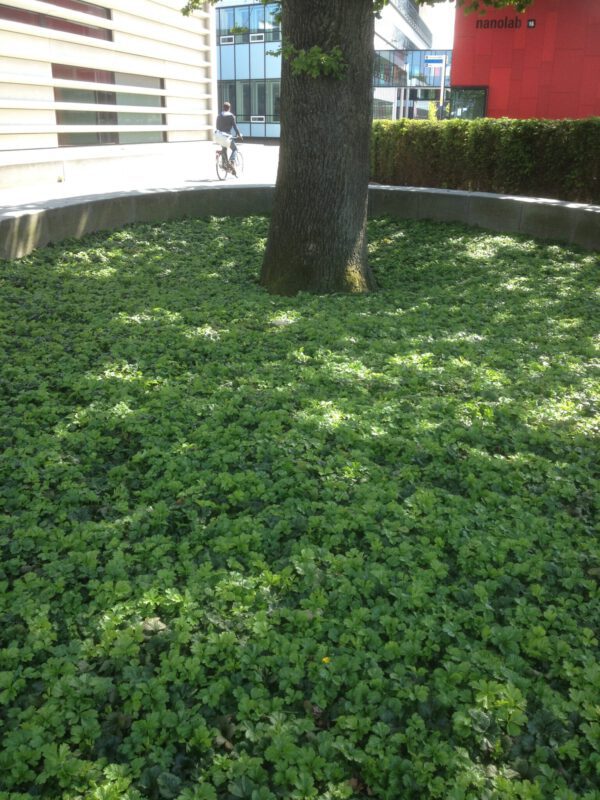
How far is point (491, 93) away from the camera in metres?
18.4

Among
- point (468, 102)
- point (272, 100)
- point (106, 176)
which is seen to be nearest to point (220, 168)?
point (106, 176)

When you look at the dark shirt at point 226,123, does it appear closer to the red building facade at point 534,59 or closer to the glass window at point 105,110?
the glass window at point 105,110

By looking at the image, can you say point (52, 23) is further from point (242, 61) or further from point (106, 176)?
point (242, 61)

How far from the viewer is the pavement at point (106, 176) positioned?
11336mm

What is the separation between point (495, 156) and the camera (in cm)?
1210

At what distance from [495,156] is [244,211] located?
4.47 metres

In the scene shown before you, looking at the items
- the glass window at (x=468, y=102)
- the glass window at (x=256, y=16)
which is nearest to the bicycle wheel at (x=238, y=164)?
the glass window at (x=468, y=102)

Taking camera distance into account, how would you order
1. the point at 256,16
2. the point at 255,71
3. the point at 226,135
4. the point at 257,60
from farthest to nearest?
the point at 255,71 → the point at 257,60 → the point at 256,16 → the point at 226,135

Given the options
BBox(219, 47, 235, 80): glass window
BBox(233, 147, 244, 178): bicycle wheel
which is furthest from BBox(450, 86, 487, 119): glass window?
BBox(219, 47, 235, 80): glass window

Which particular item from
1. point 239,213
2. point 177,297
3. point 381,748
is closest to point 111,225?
point 239,213

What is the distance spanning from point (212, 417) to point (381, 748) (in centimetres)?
264

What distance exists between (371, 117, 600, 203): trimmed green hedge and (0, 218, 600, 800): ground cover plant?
19.7 feet

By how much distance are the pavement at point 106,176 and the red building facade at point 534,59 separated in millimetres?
6058

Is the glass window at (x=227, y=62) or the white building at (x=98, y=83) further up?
the glass window at (x=227, y=62)
